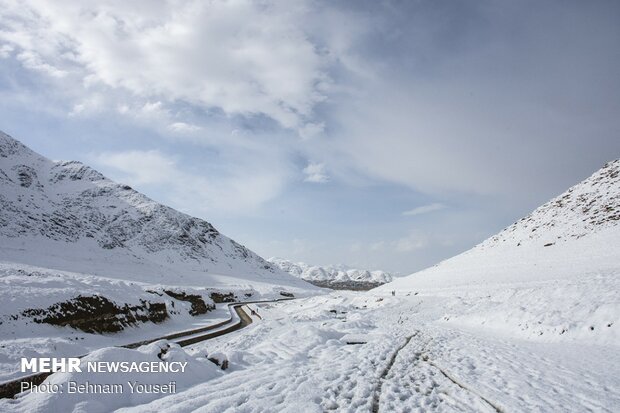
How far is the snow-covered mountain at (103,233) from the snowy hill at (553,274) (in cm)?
6745

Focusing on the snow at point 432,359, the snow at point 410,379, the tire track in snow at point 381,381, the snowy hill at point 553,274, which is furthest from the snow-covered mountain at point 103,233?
the tire track in snow at point 381,381

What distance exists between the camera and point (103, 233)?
11181 cm

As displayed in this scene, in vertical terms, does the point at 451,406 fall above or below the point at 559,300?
below

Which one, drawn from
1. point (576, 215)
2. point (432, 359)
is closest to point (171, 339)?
point (432, 359)

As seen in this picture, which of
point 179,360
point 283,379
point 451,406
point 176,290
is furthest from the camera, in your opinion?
point 176,290

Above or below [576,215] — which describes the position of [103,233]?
above

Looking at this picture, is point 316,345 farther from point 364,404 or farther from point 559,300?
point 559,300

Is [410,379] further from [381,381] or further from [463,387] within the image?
[463,387]

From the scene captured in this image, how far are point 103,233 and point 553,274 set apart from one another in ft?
403

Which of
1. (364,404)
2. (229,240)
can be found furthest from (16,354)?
(229,240)

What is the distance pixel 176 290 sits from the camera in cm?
4394

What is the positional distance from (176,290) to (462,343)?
125 feet

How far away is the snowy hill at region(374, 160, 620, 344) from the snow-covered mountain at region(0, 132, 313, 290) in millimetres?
67447

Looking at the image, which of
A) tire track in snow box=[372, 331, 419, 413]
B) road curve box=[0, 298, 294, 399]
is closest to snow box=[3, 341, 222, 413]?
road curve box=[0, 298, 294, 399]
